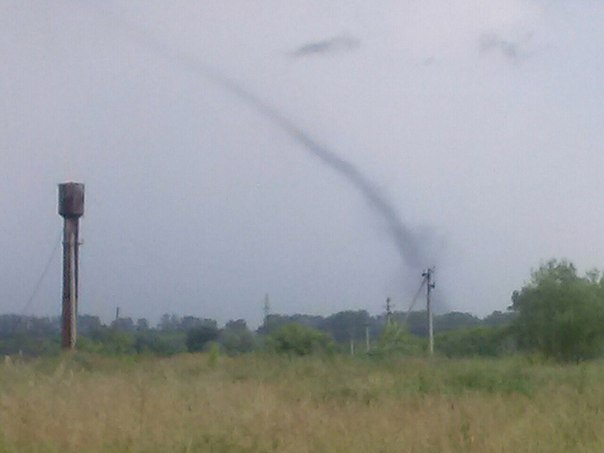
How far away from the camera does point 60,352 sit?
36344 mm

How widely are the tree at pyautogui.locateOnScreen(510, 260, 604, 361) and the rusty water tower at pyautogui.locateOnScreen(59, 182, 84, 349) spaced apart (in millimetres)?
22430

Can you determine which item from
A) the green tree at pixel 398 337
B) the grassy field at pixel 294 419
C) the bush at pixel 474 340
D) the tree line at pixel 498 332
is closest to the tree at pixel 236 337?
the tree line at pixel 498 332

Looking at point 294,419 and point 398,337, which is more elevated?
point 398,337

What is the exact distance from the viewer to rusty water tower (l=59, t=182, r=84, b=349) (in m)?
40.3

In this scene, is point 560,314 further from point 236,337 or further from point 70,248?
point 70,248

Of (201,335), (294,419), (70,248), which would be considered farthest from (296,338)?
(294,419)

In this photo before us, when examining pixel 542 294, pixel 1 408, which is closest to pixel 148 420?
pixel 1 408

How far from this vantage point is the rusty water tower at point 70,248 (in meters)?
40.3

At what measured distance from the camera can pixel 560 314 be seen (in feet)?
174

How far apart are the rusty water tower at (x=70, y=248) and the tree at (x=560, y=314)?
883 inches

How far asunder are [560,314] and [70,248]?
25141mm

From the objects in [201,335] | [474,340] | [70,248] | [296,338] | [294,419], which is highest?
[70,248]

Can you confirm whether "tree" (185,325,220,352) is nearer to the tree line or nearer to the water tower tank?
the tree line

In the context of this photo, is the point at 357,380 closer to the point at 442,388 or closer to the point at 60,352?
the point at 442,388
